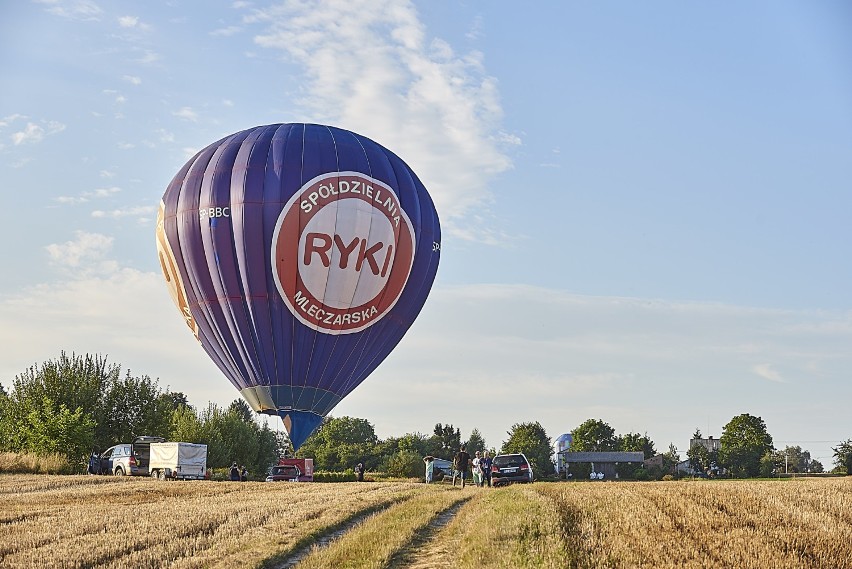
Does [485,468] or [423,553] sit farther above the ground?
[485,468]

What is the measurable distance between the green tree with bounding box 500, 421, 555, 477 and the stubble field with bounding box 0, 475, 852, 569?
98.2 meters

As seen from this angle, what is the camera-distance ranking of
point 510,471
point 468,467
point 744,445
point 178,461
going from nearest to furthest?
point 510,471
point 468,467
point 178,461
point 744,445

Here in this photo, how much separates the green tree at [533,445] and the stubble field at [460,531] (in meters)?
98.2

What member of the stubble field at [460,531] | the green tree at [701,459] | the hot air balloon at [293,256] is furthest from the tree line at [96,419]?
the green tree at [701,459]

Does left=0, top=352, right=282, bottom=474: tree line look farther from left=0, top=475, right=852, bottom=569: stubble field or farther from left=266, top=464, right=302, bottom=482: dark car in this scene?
left=0, top=475, right=852, bottom=569: stubble field

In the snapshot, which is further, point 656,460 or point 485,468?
point 656,460

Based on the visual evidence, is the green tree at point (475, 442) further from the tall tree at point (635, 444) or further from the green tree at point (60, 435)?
the green tree at point (60, 435)

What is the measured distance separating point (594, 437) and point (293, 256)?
11831 centimetres

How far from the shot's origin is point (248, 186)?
39719mm

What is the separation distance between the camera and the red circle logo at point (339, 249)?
1558 inches

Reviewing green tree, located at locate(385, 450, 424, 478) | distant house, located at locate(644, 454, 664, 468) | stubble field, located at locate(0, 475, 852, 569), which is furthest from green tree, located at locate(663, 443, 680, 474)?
stubble field, located at locate(0, 475, 852, 569)

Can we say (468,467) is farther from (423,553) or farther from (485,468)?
(423,553)

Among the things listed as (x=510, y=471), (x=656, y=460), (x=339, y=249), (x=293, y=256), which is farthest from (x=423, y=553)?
(x=656, y=460)

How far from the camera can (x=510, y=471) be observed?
42594 millimetres
